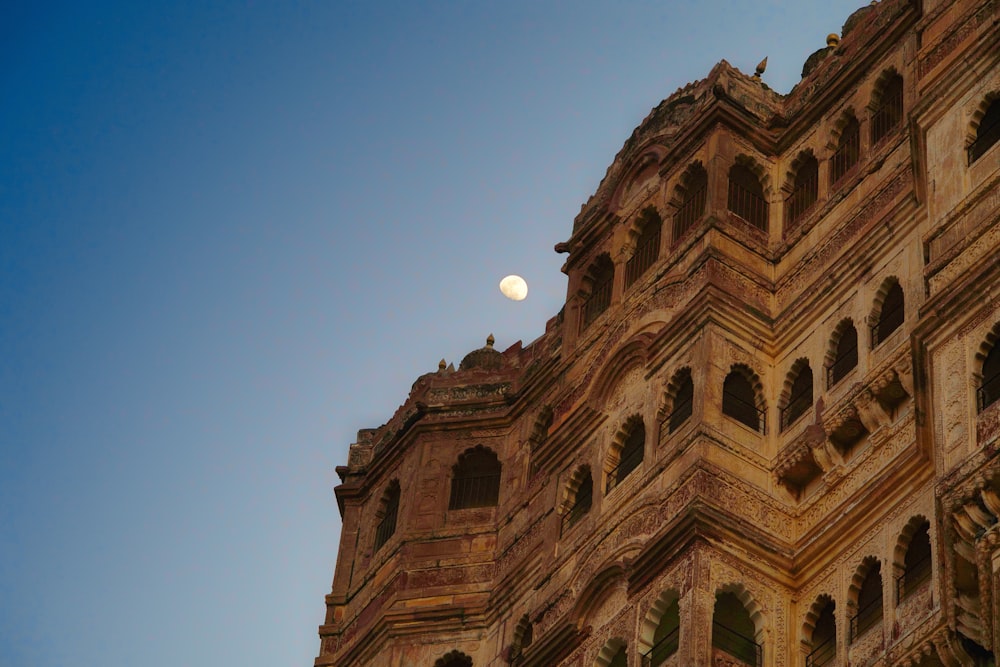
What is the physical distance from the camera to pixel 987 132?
101 ft

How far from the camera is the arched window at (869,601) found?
29.8 m

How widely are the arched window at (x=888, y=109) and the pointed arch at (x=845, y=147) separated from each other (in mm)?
310

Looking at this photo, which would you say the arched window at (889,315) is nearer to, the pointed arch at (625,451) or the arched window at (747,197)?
the pointed arch at (625,451)

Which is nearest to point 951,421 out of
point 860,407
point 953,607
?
point 953,607

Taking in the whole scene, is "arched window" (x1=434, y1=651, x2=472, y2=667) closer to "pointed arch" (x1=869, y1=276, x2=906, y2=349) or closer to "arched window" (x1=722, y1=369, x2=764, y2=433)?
"arched window" (x1=722, y1=369, x2=764, y2=433)

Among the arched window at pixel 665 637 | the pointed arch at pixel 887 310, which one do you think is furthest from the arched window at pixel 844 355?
the arched window at pixel 665 637

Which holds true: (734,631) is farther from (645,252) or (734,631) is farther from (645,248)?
(645,248)

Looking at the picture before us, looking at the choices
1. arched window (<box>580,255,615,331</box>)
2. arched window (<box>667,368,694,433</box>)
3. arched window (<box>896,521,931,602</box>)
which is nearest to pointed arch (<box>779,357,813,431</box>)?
arched window (<box>667,368,694,433</box>)

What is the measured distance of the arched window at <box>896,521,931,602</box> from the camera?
1145 inches

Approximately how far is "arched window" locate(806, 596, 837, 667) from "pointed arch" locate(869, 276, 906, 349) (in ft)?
12.6

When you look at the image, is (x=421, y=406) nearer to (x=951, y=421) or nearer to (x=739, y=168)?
(x=739, y=168)

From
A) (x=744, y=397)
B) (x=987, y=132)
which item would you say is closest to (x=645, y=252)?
(x=744, y=397)

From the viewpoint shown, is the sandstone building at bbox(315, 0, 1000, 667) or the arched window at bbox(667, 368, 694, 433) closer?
the sandstone building at bbox(315, 0, 1000, 667)

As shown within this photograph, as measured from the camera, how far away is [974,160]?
100 ft
